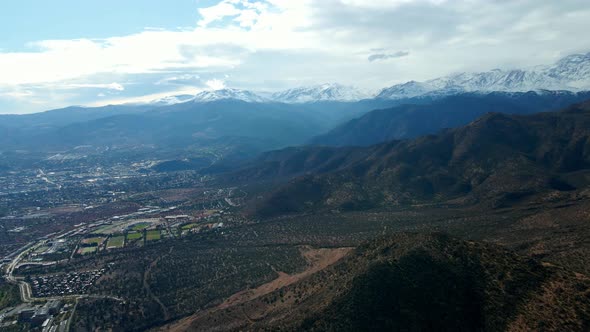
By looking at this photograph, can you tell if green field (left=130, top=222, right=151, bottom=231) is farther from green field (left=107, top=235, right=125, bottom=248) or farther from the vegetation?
the vegetation

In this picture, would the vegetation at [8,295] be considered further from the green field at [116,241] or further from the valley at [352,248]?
the green field at [116,241]

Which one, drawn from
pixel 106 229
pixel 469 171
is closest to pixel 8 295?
pixel 106 229

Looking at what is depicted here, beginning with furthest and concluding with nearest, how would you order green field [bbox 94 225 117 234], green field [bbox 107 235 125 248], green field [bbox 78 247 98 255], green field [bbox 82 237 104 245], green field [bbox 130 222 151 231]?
green field [bbox 130 222 151 231] < green field [bbox 94 225 117 234] < green field [bbox 82 237 104 245] < green field [bbox 107 235 125 248] < green field [bbox 78 247 98 255]

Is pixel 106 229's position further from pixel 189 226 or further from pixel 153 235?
pixel 189 226

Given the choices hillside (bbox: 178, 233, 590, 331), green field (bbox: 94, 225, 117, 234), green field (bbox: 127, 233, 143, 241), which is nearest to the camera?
hillside (bbox: 178, 233, 590, 331)

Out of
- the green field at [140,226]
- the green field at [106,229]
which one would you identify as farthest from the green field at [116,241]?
the green field at [140,226]

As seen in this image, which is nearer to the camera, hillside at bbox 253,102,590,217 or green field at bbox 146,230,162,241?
green field at bbox 146,230,162,241

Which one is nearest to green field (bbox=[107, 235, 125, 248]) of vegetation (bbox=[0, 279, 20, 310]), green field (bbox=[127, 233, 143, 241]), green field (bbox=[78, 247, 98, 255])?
green field (bbox=[127, 233, 143, 241])
